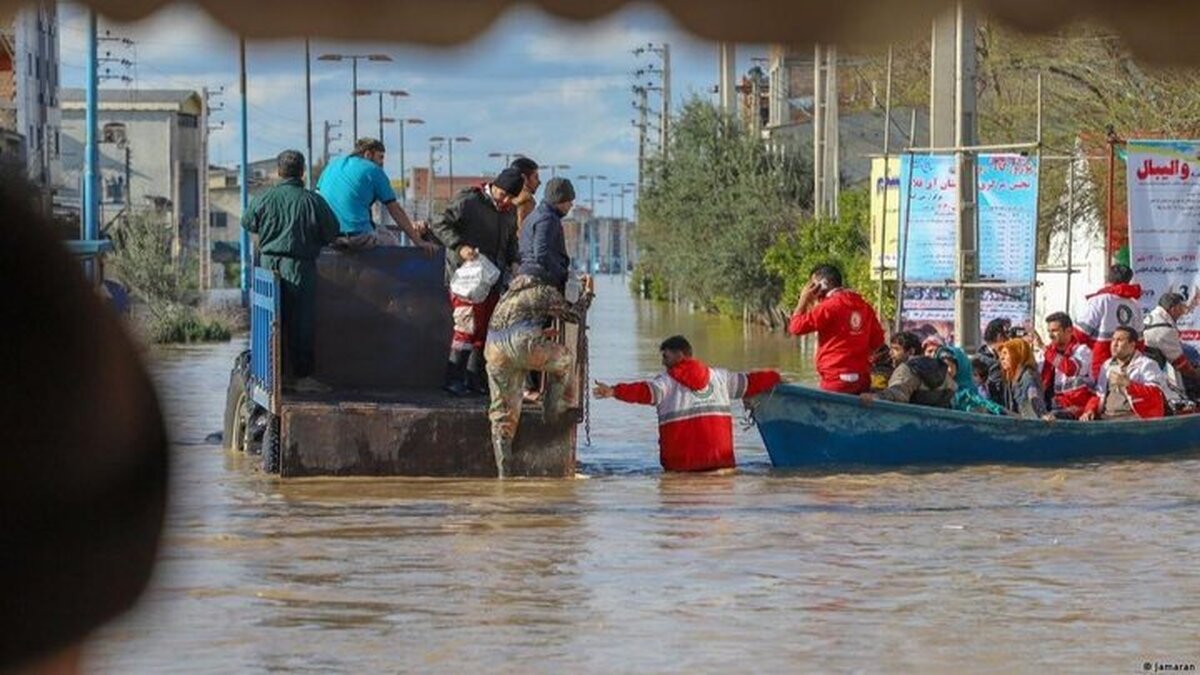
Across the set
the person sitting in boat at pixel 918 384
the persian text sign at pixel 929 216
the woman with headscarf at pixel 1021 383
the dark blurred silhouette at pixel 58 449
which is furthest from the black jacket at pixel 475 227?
the dark blurred silhouette at pixel 58 449

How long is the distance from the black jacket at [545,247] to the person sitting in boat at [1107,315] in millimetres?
5242

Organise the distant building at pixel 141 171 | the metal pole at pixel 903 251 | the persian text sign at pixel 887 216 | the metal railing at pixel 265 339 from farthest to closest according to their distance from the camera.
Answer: the distant building at pixel 141 171
the persian text sign at pixel 887 216
the metal pole at pixel 903 251
the metal railing at pixel 265 339

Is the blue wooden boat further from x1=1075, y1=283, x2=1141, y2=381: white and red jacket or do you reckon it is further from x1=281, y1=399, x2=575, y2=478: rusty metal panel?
x1=281, y1=399, x2=575, y2=478: rusty metal panel

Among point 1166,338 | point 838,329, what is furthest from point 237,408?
point 1166,338

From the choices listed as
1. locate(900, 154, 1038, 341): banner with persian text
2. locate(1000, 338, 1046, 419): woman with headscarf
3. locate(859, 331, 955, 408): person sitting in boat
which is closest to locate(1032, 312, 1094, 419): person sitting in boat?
locate(1000, 338, 1046, 419): woman with headscarf

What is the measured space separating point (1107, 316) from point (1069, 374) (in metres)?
0.78

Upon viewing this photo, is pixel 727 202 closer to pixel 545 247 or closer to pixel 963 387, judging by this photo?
pixel 963 387

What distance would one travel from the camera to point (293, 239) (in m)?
14.9

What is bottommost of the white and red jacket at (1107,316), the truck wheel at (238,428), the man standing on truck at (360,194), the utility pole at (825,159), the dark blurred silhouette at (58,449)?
the truck wheel at (238,428)

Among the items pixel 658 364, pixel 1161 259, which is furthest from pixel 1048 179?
pixel 1161 259

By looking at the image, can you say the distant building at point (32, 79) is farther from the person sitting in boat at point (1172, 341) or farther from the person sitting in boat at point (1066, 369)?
the person sitting in boat at point (1172, 341)

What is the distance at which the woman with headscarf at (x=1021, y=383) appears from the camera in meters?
17.6

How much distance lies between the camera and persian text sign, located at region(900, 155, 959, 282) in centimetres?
2291

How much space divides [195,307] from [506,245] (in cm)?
3510
